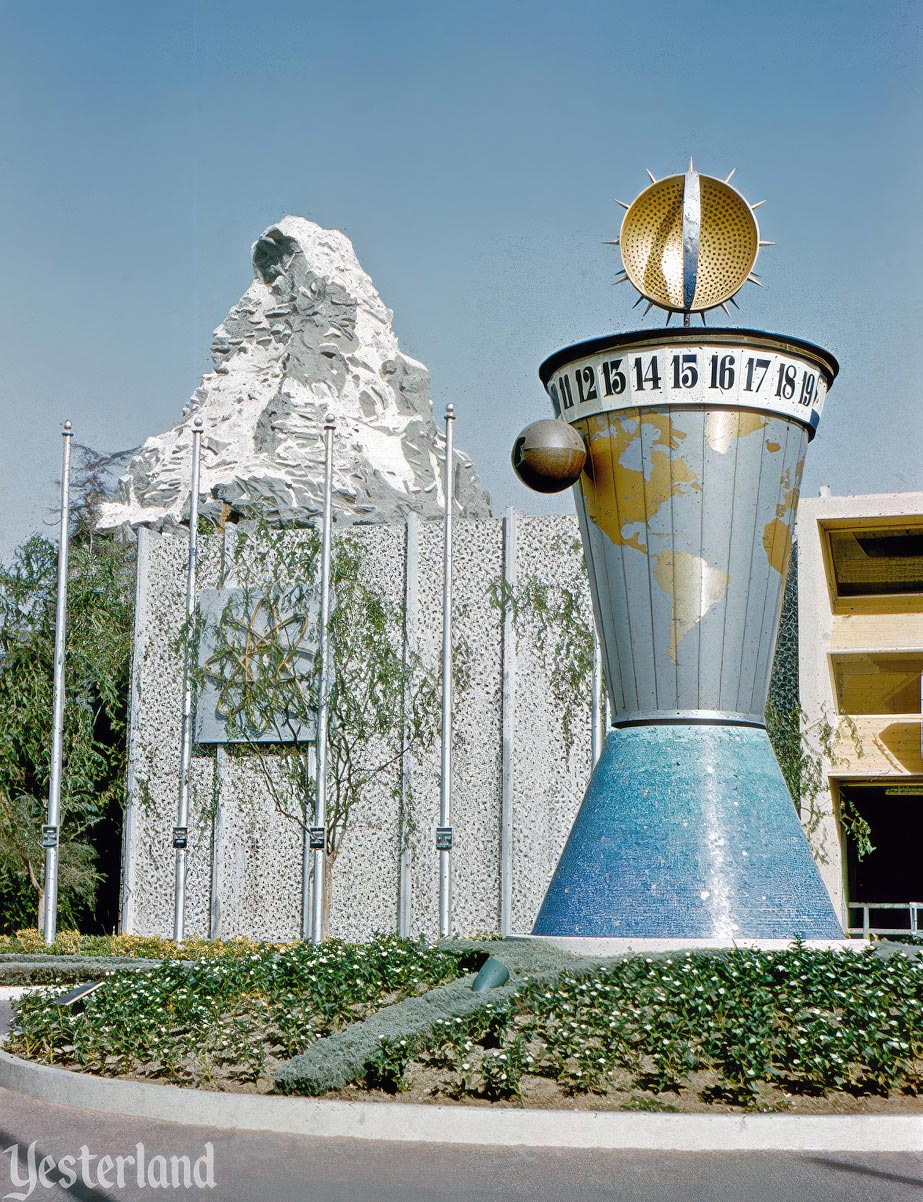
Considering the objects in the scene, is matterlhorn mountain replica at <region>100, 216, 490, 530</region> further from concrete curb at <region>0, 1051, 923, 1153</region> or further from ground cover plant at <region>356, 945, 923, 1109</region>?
concrete curb at <region>0, 1051, 923, 1153</region>

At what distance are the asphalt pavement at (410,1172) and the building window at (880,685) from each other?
20106mm

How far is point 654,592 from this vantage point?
12.0m

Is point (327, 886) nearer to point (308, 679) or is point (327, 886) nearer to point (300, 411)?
point (308, 679)

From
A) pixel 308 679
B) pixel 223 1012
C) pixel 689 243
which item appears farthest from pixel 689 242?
pixel 308 679

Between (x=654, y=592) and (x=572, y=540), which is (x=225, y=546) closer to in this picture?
(x=572, y=540)

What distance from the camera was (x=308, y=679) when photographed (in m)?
25.5

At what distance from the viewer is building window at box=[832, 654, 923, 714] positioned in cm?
2642

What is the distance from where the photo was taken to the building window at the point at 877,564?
2716cm

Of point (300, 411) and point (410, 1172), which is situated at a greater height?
point (300, 411)

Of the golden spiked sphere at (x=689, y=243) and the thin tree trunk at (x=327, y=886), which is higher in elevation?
the golden spiked sphere at (x=689, y=243)

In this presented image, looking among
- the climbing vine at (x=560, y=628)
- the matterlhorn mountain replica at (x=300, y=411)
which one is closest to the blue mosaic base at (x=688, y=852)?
the climbing vine at (x=560, y=628)

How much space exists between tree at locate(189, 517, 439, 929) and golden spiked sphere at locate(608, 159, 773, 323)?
13.1 metres

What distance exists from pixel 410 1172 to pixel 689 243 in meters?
8.18

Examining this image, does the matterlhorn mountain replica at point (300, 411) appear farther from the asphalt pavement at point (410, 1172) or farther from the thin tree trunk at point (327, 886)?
the asphalt pavement at point (410, 1172)
